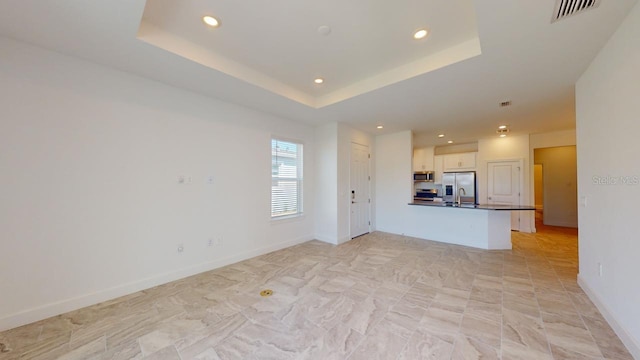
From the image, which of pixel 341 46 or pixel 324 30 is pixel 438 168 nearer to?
pixel 341 46

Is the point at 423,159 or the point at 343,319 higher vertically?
the point at 423,159

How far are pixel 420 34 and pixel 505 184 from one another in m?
5.76

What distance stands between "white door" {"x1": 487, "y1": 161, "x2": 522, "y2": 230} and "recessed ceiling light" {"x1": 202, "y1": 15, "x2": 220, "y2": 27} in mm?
7194

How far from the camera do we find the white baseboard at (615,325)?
1695 mm

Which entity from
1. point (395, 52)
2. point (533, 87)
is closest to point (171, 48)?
point (395, 52)

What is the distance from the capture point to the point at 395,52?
259cm

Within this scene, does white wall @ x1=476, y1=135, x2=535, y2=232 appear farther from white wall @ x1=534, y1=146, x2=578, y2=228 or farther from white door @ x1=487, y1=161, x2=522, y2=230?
white wall @ x1=534, y1=146, x2=578, y2=228

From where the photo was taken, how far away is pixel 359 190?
551cm

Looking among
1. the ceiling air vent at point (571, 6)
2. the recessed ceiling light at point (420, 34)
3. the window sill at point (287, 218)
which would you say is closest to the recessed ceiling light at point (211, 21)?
the recessed ceiling light at point (420, 34)

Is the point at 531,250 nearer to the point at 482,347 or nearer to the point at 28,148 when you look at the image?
the point at 482,347

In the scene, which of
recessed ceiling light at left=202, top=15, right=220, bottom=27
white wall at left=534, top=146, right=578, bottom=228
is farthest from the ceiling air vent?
white wall at left=534, top=146, right=578, bottom=228

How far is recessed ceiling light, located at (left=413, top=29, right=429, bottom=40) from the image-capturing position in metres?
2.23

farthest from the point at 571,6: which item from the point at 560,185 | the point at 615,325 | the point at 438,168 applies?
the point at 560,185

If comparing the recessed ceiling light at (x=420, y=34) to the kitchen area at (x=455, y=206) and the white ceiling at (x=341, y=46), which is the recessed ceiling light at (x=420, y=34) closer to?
the white ceiling at (x=341, y=46)
